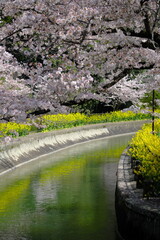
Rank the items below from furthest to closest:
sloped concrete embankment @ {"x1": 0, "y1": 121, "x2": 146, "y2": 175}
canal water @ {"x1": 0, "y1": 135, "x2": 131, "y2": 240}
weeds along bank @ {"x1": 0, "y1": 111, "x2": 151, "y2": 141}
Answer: weeds along bank @ {"x1": 0, "y1": 111, "x2": 151, "y2": 141}
sloped concrete embankment @ {"x1": 0, "y1": 121, "x2": 146, "y2": 175}
canal water @ {"x1": 0, "y1": 135, "x2": 131, "y2": 240}

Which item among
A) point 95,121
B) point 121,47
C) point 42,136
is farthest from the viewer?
point 95,121

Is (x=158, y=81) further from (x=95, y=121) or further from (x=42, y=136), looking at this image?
(x=95, y=121)

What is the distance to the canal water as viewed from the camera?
1448 centimetres

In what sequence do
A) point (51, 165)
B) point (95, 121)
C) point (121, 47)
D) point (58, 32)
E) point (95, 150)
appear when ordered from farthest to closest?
1. point (95, 121)
2. point (95, 150)
3. point (51, 165)
4. point (121, 47)
5. point (58, 32)

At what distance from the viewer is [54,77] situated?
609 inches

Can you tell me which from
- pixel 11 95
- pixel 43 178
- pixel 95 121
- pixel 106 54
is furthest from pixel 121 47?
pixel 95 121

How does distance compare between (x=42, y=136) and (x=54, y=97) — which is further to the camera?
(x=42, y=136)

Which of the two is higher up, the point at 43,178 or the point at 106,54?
the point at 106,54

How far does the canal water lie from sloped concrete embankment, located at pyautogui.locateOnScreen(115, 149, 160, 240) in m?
1.19

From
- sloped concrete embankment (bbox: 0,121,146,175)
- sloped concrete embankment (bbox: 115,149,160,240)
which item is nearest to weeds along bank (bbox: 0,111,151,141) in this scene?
sloped concrete embankment (bbox: 0,121,146,175)

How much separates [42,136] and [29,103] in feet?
52.0

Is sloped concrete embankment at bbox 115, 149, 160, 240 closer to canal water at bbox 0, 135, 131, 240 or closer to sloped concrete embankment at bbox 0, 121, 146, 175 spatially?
canal water at bbox 0, 135, 131, 240

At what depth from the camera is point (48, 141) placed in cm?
3247

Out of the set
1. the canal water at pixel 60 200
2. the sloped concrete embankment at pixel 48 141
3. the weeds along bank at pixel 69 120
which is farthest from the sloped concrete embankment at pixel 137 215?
the weeds along bank at pixel 69 120
